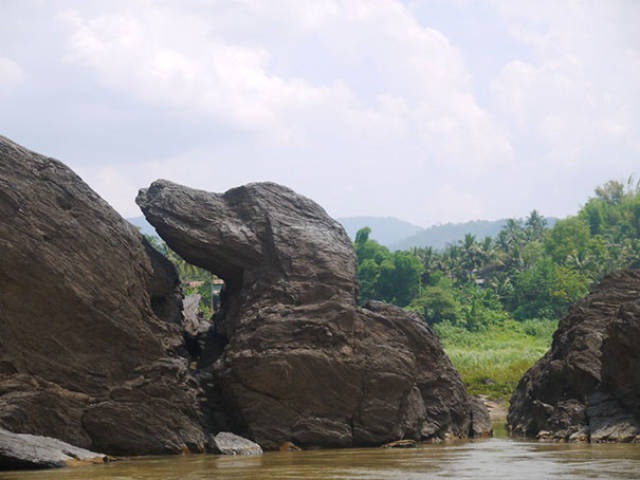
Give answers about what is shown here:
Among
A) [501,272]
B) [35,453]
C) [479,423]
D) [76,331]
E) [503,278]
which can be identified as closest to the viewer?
[35,453]

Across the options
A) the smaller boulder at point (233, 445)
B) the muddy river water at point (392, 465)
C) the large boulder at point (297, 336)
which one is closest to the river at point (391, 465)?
the muddy river water at point (392, 465)

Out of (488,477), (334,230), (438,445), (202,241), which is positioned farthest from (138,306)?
(488,477)

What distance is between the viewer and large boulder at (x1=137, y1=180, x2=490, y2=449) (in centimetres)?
2259

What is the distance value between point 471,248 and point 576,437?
3075 inches

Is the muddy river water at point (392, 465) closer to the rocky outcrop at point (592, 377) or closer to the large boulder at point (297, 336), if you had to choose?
the large boulder at point (297, 336)

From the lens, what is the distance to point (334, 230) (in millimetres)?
25875

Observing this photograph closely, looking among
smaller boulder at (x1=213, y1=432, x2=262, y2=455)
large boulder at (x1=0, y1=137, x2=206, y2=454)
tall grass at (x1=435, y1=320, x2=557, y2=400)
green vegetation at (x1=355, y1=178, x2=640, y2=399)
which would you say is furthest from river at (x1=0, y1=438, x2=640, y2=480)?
green vegetation at (x1=355, y1=178, x2=640, y2=399)

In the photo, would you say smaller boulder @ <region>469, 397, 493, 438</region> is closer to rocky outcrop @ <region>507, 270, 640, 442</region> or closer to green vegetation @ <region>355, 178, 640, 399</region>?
rocky outcrop @ <region>507, 270, 640, 442</region>

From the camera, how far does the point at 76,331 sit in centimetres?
2053

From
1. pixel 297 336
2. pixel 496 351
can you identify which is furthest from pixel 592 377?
pixel 496 351

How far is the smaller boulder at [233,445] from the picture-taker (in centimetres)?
2073

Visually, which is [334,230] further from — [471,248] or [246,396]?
[471,248]

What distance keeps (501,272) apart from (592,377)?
72.1 meters

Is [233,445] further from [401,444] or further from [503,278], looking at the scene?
[503,278]
